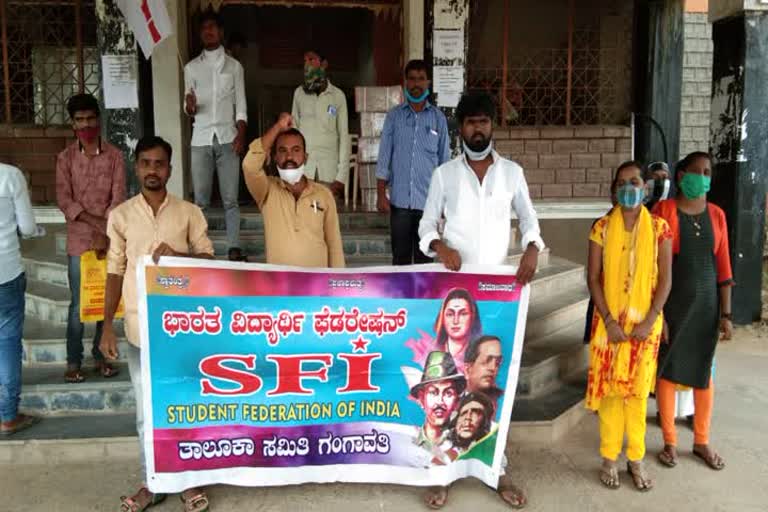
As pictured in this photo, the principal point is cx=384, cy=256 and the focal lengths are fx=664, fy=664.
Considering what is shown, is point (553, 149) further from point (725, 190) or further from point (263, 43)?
point (263, 43)

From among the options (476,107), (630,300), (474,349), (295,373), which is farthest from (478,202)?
(295,373)

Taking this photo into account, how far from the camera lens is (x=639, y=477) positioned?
3.20m

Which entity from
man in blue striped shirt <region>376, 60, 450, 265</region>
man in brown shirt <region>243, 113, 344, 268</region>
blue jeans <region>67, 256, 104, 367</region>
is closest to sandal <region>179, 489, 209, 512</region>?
man in brown shirt <region>243, 113, 344, 268</region>

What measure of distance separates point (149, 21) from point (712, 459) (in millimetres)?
4657

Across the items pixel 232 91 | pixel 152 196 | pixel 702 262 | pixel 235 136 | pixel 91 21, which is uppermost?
pixel 91 21

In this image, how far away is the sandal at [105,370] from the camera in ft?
12.5

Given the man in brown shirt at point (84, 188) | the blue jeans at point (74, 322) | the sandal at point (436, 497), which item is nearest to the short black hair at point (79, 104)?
the man in brown shirt at point (84, 188)

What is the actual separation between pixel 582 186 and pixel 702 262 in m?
4.76

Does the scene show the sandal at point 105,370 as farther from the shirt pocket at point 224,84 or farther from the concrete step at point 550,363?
the concrete step at point 550,363

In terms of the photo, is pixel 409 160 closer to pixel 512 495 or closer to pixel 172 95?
pixel 512 495

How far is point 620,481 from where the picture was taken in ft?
10.7

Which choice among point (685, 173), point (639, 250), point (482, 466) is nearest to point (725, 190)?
point (685, 173)

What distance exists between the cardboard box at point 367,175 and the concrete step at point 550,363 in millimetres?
2701

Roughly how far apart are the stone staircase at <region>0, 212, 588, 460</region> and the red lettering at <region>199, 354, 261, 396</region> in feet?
Result: 2.57
